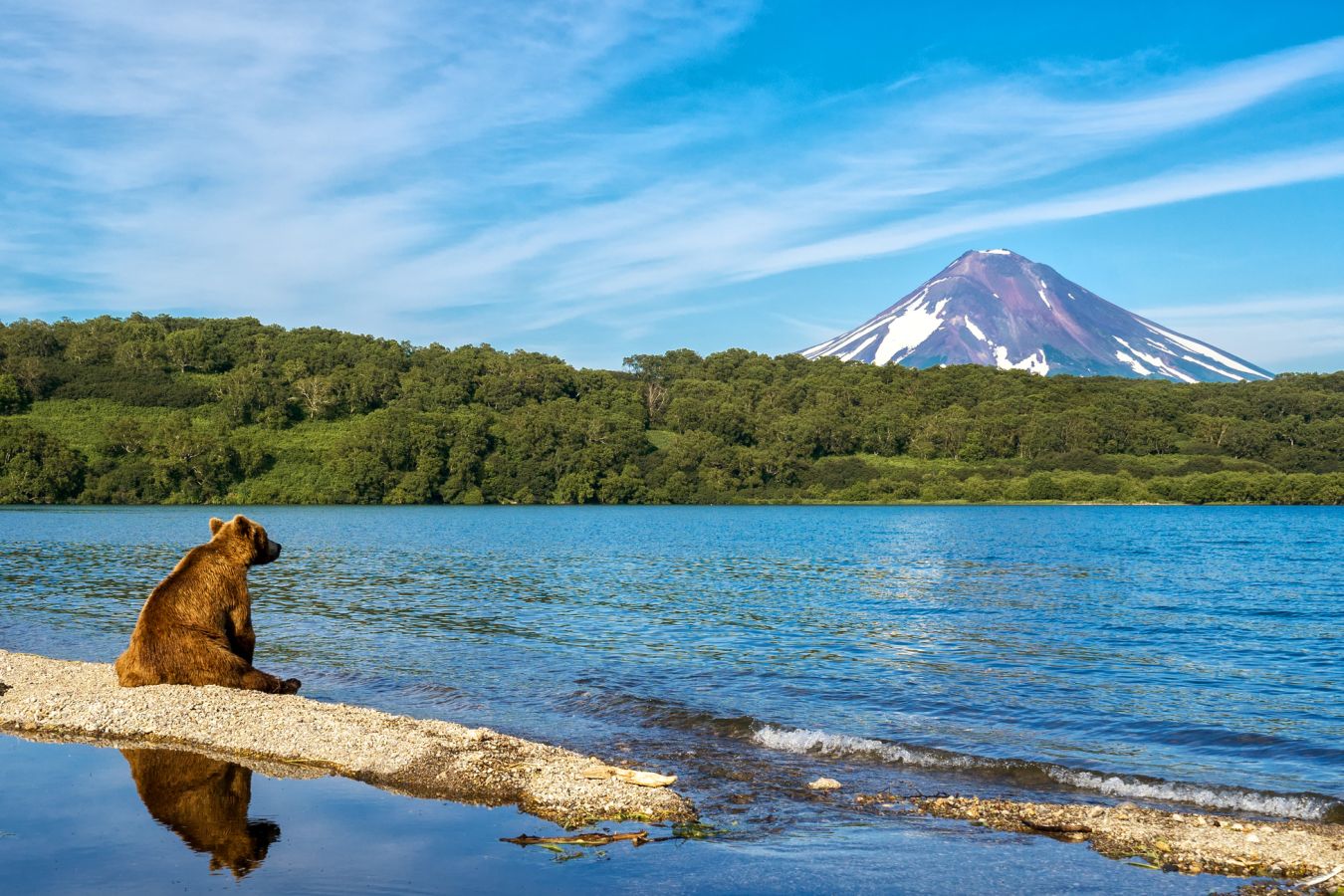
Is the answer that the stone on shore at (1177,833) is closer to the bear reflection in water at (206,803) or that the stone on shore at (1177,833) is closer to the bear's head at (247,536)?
the bear reflection in water at (206,803)

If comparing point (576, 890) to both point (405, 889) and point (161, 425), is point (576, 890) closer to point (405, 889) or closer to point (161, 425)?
point (405, 889)

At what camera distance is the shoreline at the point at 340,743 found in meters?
9.95

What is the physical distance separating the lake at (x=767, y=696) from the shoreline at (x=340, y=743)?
553 millimetres

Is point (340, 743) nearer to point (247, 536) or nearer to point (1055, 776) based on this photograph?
point (247, 536)

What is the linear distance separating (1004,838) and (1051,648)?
14816mm

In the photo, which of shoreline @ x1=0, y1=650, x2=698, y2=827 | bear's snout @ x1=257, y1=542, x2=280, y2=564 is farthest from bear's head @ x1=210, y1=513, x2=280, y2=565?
shoreline @ x1=0, y1=650, x2=698, y2=827

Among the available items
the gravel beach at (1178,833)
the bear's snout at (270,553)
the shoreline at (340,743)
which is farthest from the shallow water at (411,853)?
the bear's snout at (270,553)

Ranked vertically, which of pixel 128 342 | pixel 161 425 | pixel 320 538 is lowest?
pixel 320 538

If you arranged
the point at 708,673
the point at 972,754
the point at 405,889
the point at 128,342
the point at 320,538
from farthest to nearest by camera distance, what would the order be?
1. the point at 128,342
2. the point at 320,538
3. the point at 708,673
4. the point at 972,754
5. the point at 405,889

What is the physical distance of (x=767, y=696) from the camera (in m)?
17.1

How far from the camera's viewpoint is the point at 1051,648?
75.6 ft

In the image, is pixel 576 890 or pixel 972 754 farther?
pixel 972 754

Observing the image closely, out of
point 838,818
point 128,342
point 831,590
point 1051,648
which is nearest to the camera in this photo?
point 838,818

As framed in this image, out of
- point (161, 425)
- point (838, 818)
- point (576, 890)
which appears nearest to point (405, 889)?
point (576, 890)
